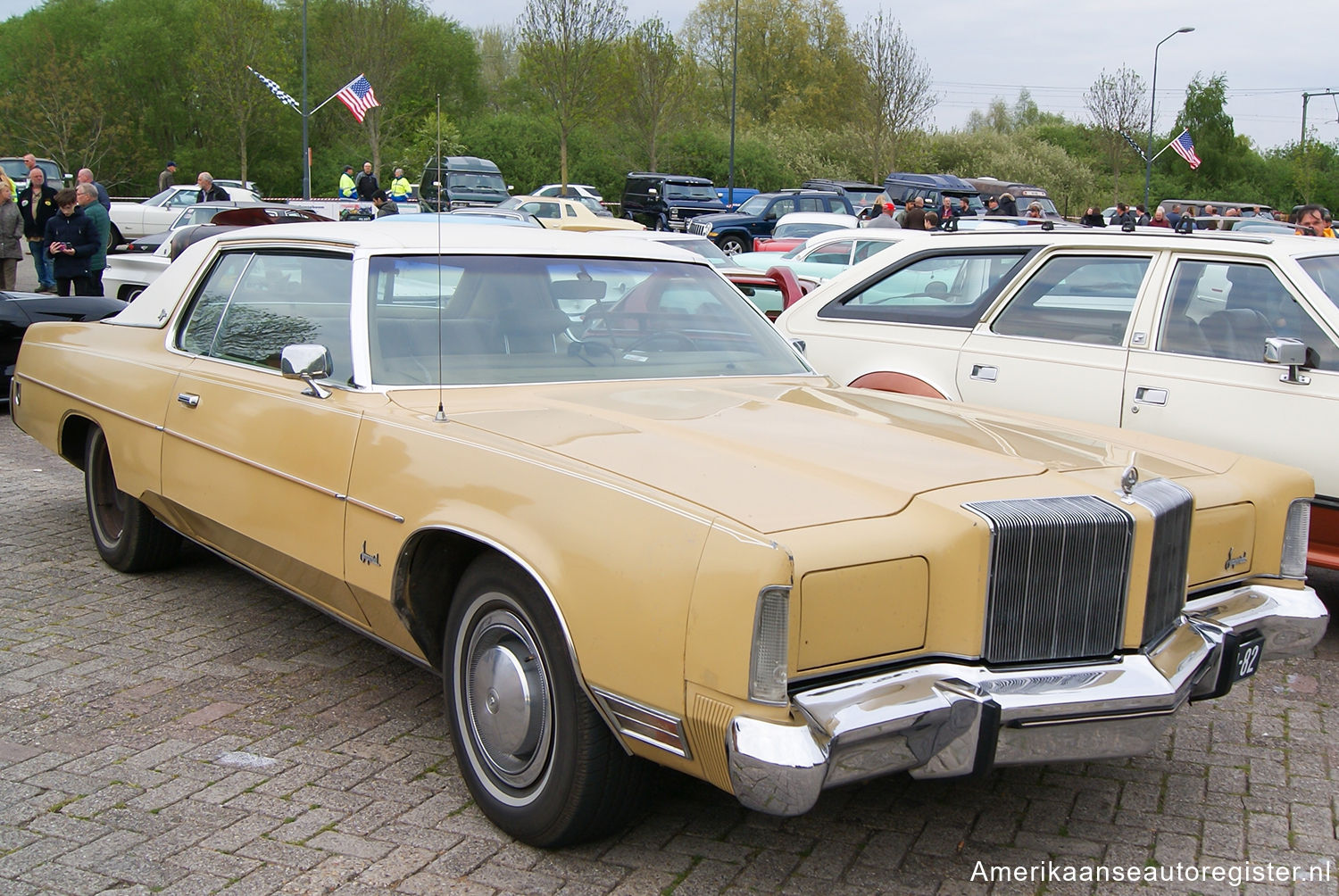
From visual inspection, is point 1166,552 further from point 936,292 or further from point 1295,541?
point 936,292

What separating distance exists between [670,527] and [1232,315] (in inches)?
141

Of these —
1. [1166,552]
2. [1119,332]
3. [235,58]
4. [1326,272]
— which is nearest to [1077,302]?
[1119,332]

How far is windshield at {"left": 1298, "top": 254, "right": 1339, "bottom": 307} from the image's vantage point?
4953 millimetres

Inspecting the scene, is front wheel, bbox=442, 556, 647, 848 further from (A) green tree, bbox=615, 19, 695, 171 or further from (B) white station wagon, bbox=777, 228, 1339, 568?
(A) green tree, bbox=615, 19, 695, 171

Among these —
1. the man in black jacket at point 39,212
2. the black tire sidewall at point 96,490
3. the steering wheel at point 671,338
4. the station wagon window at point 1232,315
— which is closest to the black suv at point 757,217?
the man in black jacket at point 39,212

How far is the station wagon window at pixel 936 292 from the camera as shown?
19.4 ft

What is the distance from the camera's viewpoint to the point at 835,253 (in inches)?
592

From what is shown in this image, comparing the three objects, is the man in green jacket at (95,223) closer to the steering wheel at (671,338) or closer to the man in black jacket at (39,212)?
the man in black jacket at (39,212)

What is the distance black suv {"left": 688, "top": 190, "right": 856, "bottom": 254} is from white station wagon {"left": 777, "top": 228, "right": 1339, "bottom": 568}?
64.5ft

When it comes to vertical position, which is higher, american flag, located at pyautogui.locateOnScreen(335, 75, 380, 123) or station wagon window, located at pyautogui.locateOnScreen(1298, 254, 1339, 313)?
american flag, located at pyautogui.locateOnScreen(335, 75, 380, 123)

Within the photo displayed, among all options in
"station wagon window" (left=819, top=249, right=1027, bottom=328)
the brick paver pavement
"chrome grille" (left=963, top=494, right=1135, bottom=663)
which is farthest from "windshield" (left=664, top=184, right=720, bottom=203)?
"chrome grille" (left=963, top=494, right=1135, bottom=663)

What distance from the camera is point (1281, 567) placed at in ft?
11.2

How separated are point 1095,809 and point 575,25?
40699 millimetres

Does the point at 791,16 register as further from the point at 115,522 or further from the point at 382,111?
the point at 115,522
